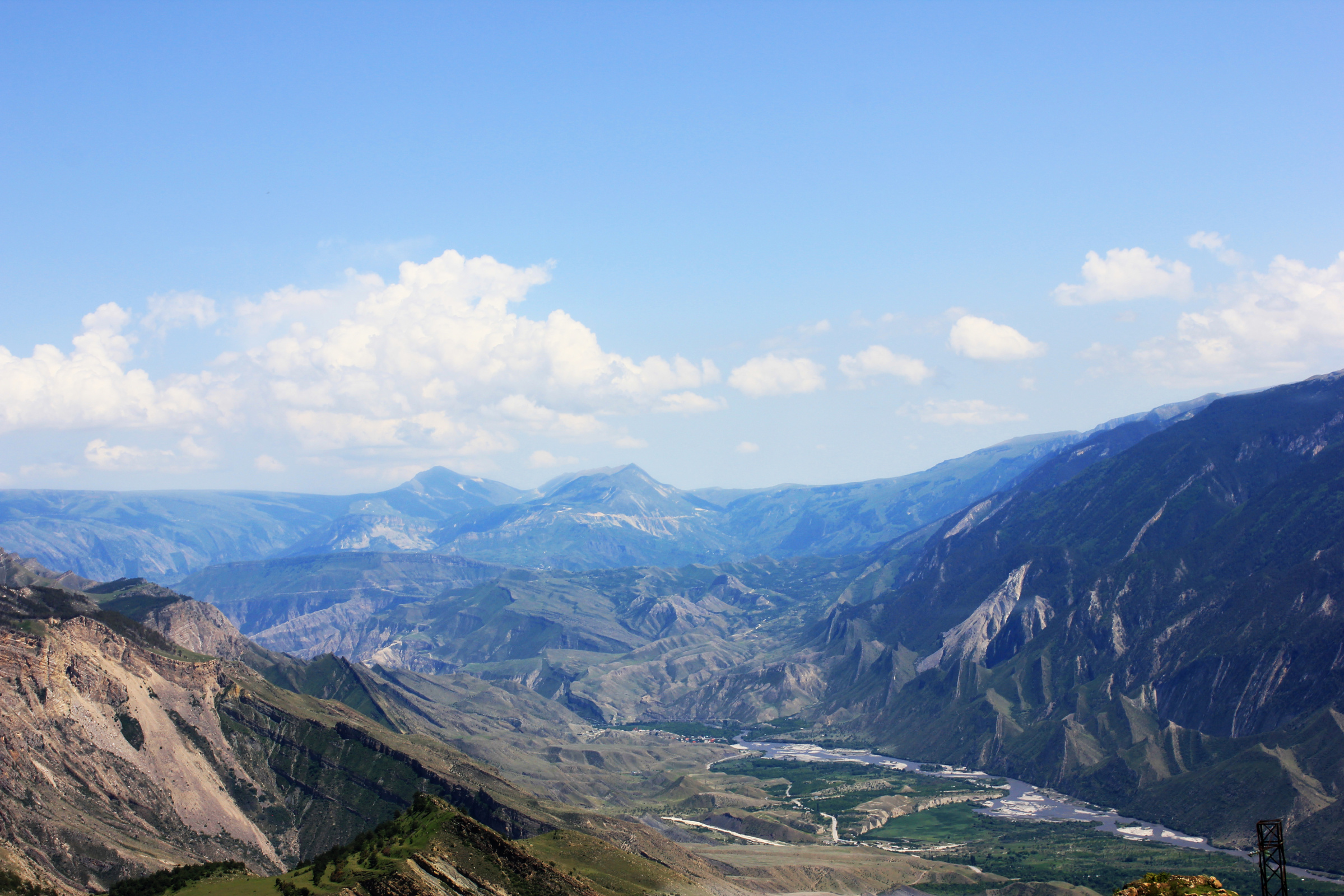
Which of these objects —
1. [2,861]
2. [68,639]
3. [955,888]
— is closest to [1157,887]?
[2,861]

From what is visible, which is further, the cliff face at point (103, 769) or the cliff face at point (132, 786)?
the cliff face at point (132, 786)

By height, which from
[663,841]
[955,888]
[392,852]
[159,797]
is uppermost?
[392,852]

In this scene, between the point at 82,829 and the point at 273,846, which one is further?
the point at 273,846

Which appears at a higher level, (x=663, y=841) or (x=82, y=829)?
(x=82, y=829)

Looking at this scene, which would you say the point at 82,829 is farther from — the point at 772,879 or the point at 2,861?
the point at 772,879

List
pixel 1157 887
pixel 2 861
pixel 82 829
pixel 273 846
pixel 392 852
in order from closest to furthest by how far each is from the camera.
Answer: pixel 1157 887
pixel 392 852
pixel 2 861
pixel 82 829
pixel 273 846

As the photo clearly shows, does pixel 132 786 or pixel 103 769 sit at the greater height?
pixel 103 769

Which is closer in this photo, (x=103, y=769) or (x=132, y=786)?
(x=103, y=769)

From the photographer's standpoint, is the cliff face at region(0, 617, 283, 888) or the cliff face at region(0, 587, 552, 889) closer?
the cliff face at region(0, 617, 283, 888)
